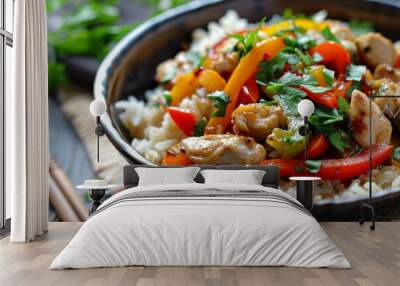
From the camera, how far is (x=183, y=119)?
15.6 feet

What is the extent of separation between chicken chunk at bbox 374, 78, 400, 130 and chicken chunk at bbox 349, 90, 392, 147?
0.08 metres

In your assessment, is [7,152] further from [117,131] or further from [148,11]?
[148,11]

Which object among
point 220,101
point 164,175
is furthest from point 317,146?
point 164,175

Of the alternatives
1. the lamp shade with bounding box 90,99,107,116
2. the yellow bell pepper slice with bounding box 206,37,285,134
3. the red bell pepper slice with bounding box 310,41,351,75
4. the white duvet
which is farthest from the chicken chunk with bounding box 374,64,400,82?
the lamp shade with bounding box 90,99,107,116

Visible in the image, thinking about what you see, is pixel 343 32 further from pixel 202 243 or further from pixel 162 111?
pixel 202 243

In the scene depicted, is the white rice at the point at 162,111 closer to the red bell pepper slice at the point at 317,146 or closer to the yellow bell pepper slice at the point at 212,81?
the yellow bell pepper slice at the point at 212,81

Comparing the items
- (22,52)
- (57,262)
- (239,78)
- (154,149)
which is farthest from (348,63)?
(57,262)

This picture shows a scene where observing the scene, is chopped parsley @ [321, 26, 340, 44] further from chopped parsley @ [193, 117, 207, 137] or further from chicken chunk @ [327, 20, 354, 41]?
chopped parsley @ [193, 117, 207, 137]

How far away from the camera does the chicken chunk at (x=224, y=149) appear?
4.43 meters

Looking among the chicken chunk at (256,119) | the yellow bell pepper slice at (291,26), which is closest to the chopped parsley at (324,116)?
the chicken chunk at (256,119)

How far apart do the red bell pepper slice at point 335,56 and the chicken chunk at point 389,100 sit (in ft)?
0.88

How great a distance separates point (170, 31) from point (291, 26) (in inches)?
37.6

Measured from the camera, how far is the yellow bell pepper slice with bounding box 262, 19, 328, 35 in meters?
5.23

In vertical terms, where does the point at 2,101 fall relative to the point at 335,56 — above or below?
below
